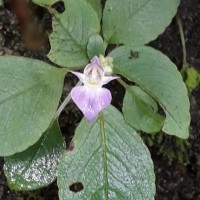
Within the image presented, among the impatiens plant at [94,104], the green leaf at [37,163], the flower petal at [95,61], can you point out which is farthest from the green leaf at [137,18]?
the green leaf at [37,163]

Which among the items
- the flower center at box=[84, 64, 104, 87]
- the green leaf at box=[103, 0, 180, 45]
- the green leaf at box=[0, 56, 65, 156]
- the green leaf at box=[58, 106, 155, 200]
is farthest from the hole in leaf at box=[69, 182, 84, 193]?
the green leaf at box=[103, 0, 180, 45]

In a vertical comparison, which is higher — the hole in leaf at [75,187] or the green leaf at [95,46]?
the green leaf at [95,46]

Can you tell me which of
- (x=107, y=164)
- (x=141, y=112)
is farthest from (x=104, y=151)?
(x=141, y=112)

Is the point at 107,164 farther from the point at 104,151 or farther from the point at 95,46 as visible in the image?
the point at 95,46

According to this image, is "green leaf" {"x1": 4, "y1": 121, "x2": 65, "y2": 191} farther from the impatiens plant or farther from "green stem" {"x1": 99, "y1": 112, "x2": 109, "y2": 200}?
"green stem" {"x1": 99, "y1": 112, "x2": 109, "y2": 200}

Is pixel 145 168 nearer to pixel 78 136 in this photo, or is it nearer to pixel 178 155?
pixel 78 136

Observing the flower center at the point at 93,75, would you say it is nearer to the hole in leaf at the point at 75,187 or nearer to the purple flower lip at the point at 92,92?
the purple flower lip at the point at 92,92

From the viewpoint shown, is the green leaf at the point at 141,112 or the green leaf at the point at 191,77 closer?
the green leaf at the point at 141,112

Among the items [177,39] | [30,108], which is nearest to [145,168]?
[30,108]
